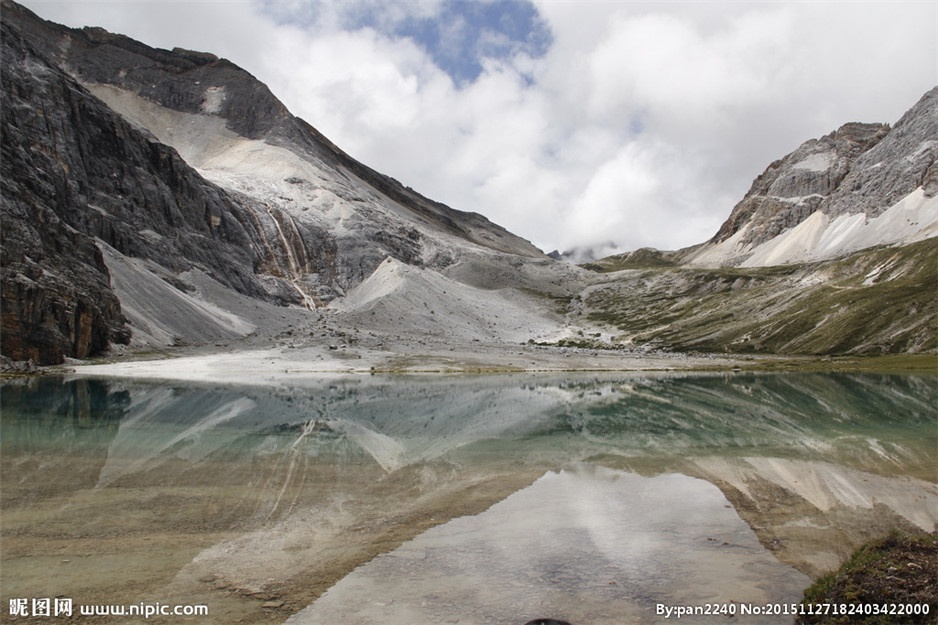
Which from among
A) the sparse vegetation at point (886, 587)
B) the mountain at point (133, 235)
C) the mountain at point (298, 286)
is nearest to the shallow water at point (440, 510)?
the sparse vegetation at point (886, 587)

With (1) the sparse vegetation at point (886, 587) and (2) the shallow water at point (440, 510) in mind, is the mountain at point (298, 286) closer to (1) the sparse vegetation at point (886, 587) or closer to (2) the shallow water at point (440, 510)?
(2) the shallow water at point (440, 510)

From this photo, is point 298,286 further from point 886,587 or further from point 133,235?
point 886,587

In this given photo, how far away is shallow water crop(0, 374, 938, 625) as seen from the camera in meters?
11.4

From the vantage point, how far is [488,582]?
468 inches

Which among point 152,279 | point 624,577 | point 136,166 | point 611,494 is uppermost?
point 136,166

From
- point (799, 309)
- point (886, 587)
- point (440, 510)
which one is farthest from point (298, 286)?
point (886, 587)

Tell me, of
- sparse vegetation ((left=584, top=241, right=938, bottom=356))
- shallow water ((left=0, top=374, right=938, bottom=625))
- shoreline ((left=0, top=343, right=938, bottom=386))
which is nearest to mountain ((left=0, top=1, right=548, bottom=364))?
shoreline ((left=0, top=343, right=938, bottom=386))

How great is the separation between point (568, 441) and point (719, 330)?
120 metres

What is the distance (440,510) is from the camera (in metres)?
17.2

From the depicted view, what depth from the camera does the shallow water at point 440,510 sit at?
11438 millimetres

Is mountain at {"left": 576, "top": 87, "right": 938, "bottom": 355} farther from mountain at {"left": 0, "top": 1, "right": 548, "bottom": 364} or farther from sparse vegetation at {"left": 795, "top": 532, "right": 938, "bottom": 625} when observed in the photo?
sparse vegetation at {"left": 795, "top": 532, "right": 938, "bottom": 625}

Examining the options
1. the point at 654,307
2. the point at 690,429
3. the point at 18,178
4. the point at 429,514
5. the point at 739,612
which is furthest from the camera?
the point at 654,307

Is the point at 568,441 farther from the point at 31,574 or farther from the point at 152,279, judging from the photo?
the point at 152,279

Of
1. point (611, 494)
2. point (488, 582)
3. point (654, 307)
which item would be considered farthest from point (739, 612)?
point (654, 307)
